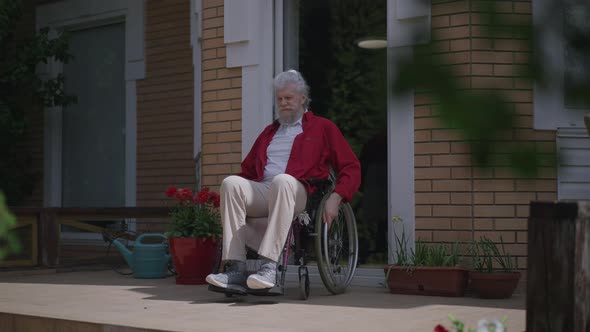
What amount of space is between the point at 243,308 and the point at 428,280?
3.52 feet

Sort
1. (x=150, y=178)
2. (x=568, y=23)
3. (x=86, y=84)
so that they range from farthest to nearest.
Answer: (x=86, y=84) → (x=150, y=178) → (x=568, y=23)

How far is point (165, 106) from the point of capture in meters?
7.62

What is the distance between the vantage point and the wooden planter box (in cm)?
430

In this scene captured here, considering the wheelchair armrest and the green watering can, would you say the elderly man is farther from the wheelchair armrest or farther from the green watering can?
the green watering can

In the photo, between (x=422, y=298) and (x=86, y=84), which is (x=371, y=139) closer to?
(x=422, y=298)

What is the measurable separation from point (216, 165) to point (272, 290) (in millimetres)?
1651

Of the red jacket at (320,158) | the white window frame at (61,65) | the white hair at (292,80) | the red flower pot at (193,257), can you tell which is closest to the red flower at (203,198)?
the red flower pot at (193,257)

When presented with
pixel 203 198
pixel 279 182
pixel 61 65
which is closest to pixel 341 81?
pixel 203 198

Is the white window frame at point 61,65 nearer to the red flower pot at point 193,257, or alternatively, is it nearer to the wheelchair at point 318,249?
the red flower pot at point 193,257

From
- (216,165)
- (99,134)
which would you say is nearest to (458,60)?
(216,165)

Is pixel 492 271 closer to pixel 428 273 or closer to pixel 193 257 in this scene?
pixel 428 273

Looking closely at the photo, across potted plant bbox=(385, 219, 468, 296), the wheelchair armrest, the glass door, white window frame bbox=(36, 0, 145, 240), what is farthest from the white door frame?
potted plant bbox=(385, 219, 468, 296)

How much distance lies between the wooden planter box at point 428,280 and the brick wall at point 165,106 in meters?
3.30

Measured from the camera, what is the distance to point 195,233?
195 inches
